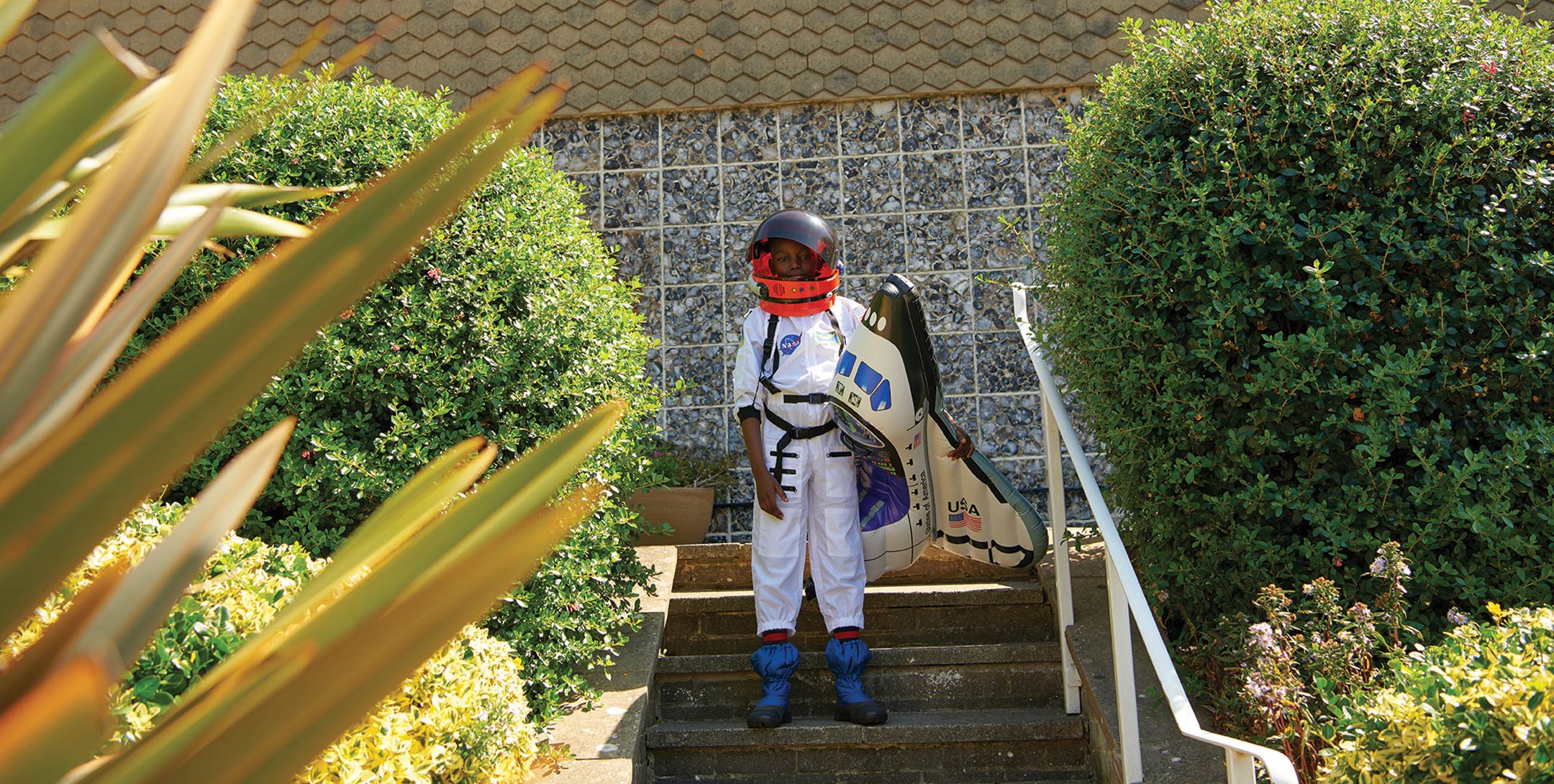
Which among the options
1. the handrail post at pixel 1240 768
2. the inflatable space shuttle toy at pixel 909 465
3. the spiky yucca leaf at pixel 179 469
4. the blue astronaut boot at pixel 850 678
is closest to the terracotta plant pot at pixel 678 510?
the inflatable space shuttle toy at pixel 909 465

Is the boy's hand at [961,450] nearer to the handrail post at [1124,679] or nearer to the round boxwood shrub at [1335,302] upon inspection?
the round boxwood shrub at [1335,302]

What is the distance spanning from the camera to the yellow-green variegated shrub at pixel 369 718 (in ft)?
6.79

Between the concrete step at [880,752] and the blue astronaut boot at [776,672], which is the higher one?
the blue astronaut boot at [776,672]

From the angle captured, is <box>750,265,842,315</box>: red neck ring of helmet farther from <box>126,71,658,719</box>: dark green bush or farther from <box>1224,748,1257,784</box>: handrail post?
<box>1224,748,1257,784</box>: handrail post

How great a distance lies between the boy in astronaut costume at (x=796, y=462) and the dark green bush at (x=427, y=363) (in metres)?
0.53

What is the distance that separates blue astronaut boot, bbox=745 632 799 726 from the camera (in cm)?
412

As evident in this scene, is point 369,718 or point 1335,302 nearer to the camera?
point 369,718

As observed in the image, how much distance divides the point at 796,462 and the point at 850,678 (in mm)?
830

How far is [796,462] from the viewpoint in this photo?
171 inches

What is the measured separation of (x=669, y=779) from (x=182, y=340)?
4.03m

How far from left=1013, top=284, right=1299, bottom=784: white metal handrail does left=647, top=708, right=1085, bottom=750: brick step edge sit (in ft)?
0.44

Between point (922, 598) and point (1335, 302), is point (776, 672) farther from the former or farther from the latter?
point (1335, 302)

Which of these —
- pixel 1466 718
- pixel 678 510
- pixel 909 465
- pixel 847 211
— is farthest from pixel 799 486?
pixel 847 211

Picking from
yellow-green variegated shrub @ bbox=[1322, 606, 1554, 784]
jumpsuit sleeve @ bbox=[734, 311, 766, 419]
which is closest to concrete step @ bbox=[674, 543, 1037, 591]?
jumpsuit sleeve @ bbox=[734, 311, 766, 419]
